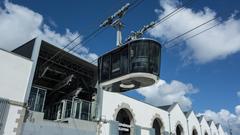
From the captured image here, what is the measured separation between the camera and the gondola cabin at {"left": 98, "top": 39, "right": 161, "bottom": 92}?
11.1 meters

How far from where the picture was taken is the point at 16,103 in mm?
12945

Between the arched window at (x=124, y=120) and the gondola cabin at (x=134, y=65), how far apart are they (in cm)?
842

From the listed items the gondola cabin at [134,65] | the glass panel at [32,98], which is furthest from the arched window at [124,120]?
the gondola cabin at [134,65]

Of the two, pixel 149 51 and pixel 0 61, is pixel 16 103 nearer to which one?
pixel 0 61

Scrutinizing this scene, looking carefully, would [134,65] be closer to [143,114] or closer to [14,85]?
[14,85]

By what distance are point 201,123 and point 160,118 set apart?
1285 cm

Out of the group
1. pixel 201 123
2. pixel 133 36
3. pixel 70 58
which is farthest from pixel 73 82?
pixel 201 123

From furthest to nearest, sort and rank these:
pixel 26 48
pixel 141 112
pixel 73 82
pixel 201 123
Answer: pixel 201 123, pixel 141 112, pixel 73 82, pixel 26 48

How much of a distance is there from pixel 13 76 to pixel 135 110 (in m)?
11.7

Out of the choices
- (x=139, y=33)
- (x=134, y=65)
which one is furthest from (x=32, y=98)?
(x=139, y=33)

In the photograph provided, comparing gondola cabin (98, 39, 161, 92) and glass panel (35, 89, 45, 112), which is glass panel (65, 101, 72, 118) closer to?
glass panel (35, 89, 45, 112)

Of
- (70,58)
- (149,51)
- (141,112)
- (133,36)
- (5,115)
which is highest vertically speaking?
(70,58)

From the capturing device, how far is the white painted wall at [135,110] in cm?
1834

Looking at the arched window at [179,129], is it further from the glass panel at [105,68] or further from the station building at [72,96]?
the glass panel at [105,68]
